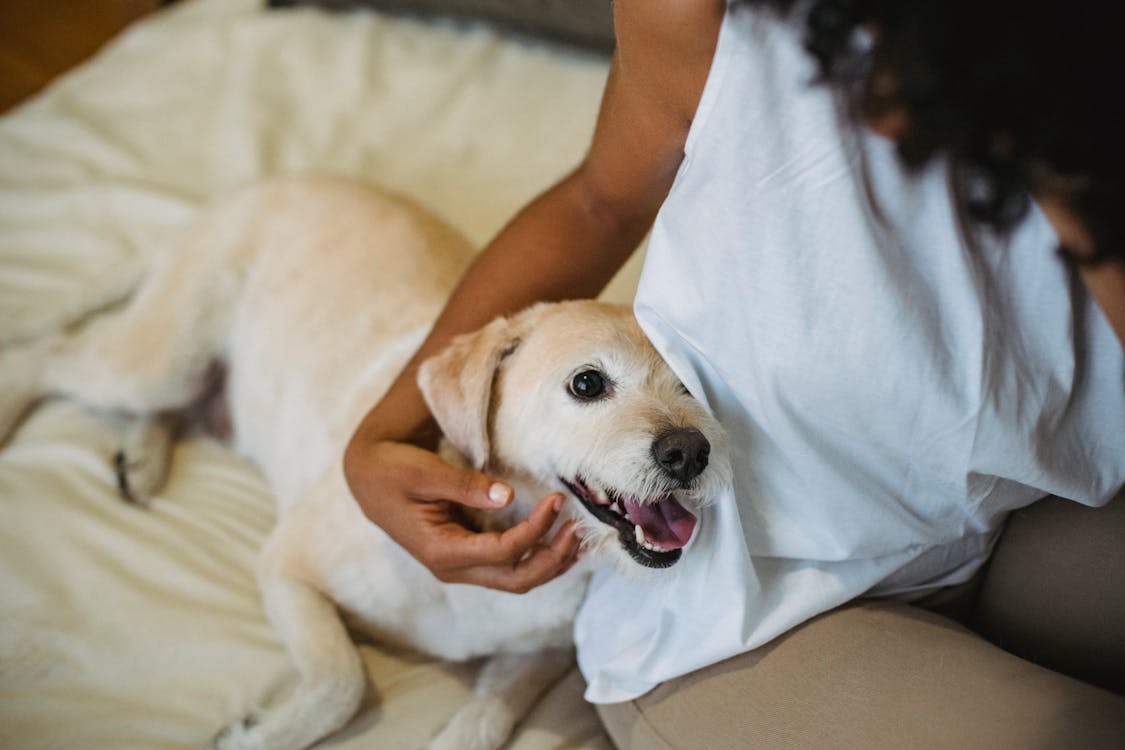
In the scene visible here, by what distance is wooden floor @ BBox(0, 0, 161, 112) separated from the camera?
11.0 feet

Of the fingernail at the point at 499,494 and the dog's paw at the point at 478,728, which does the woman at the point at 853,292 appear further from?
the dog's paw at the point at 478,728

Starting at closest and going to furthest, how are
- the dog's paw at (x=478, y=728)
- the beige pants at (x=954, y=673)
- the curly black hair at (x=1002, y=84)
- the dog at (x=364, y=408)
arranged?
the curly black hair at (x=1002, y=84) < the beige pants at (x=954, y=673) < the dog at (x=364, y=408) < the dog's paw at (x=478, y=728)

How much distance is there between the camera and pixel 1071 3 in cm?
80

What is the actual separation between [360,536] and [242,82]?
1.82 m

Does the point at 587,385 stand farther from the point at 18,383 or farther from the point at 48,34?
the point at 48,34

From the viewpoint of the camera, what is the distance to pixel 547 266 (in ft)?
4.67

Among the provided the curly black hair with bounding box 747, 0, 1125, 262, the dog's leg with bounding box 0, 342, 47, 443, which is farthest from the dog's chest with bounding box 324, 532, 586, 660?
the dog's leg with bounding box 0, 342, 47, 443

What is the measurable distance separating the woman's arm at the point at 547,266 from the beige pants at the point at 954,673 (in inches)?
11.6

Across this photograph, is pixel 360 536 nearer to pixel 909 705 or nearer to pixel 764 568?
pixel 764 568

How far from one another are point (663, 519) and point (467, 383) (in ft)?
1.14

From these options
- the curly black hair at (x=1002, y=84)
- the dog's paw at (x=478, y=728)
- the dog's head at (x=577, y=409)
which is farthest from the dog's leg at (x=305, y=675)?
the curly black hair at (x=1002, y=84)

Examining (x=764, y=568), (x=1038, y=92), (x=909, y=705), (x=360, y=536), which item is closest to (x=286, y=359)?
(x=360, y=536)

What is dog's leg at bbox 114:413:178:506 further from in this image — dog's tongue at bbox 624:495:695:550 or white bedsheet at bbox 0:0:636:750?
dog's tongue at bbox 624:495:695:550

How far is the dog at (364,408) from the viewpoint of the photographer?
132 cm
